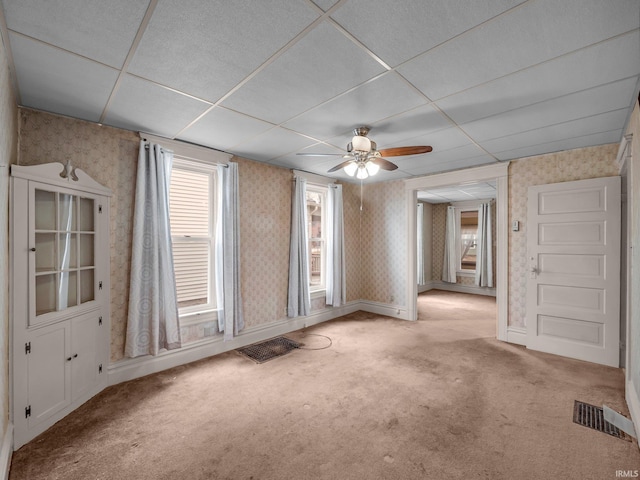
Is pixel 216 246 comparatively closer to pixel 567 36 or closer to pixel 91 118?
pixel 91 118

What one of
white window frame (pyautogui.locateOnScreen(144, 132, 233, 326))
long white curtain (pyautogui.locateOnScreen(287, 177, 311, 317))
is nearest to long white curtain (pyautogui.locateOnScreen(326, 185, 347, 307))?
long white curtain (pyautogui.locateOnScreen(287, 177, 311, 317))

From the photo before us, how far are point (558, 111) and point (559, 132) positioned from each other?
2.03ft

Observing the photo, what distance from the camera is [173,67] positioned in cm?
180

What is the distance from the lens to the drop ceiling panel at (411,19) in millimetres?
1330

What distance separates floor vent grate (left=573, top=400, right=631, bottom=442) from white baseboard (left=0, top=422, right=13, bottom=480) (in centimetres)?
378

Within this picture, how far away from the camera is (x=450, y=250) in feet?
26.3

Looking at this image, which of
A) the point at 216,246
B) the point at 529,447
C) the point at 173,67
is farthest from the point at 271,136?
the point at 529,447

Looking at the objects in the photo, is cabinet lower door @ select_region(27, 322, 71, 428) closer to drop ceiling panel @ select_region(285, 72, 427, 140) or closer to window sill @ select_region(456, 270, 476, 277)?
drop ceiling panel @ select_region(285, 72, 427, 140)

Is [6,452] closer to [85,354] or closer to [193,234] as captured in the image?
[85,354]

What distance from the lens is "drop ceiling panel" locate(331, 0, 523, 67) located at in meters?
1.33

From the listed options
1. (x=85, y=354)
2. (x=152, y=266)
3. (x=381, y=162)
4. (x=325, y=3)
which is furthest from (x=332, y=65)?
(x=85, y=354)

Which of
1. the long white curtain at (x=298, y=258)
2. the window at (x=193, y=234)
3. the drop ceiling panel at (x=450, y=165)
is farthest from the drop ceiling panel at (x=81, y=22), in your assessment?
the drop ceiling panel at (x=450, y=165)

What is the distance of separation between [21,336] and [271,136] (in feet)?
8.39

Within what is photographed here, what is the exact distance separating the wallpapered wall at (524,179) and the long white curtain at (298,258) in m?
2.88
